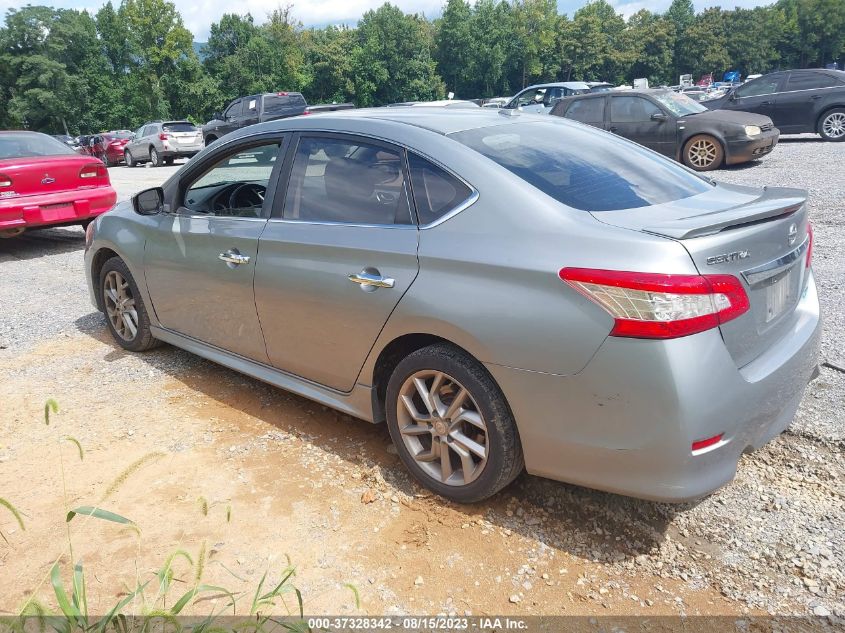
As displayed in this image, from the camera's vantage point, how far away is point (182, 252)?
13.7 ft

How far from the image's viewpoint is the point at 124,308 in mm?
4980

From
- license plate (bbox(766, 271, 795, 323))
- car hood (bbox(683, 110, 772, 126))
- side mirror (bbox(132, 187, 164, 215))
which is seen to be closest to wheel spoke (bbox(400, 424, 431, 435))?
license plate (bbox(766, 271, 795, 323))

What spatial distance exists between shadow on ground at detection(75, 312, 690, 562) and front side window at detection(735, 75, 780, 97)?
1482 centimetres

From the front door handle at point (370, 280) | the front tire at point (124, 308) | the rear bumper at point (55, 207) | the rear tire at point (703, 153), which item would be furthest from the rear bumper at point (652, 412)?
the rear tire at point (703, 153)

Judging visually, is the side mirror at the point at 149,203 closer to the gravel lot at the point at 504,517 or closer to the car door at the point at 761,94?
the gravel lot at the point at 504,517

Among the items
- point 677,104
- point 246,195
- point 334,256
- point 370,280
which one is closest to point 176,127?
point 677,104

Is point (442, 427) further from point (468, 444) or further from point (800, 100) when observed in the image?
point (800, 100)

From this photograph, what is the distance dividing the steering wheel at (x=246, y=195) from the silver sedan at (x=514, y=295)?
0.08 m

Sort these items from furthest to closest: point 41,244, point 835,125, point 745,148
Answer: point 835,125 < point 745,148 < point 41,244

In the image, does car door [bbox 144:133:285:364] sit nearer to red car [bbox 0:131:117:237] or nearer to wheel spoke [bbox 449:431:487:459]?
wheel spoke [bbox 449:431:487:459]

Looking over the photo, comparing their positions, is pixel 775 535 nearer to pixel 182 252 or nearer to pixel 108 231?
pixel 182 252

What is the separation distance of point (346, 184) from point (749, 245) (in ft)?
6.08

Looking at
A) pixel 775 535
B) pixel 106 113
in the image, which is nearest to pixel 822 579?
pixel 775 535

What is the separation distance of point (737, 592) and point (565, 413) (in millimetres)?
869
